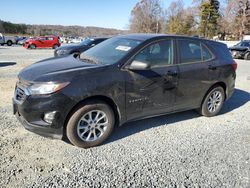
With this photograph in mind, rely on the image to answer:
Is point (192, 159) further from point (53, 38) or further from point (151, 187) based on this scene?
point (53, 38)

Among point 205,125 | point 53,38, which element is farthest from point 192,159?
point 53,38

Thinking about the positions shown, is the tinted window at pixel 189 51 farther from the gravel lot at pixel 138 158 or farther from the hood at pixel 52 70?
the hood at pixel 52 70

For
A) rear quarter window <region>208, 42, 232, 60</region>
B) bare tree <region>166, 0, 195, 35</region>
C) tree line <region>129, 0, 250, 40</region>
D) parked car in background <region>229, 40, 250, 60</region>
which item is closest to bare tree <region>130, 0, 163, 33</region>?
tree line <region>129, 0, 250, 40</region>

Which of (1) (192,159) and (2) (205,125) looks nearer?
(1) (192,159)

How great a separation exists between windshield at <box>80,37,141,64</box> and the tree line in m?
49.7

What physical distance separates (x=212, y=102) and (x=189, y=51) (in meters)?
1.33

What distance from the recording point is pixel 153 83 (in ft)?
13.9

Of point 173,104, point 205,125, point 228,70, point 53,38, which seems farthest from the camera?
point 53,38

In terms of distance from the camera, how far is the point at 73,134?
12.1 feet

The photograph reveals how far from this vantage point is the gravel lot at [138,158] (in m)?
3.11

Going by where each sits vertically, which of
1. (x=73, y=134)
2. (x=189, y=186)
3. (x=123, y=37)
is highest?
(x=123, y=37)

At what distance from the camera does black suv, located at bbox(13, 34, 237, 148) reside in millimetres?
3504

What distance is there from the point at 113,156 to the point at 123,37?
2.35 meters

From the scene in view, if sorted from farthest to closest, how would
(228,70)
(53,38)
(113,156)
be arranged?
1. (53,38)
2. (228,70)
3. (113,156)
